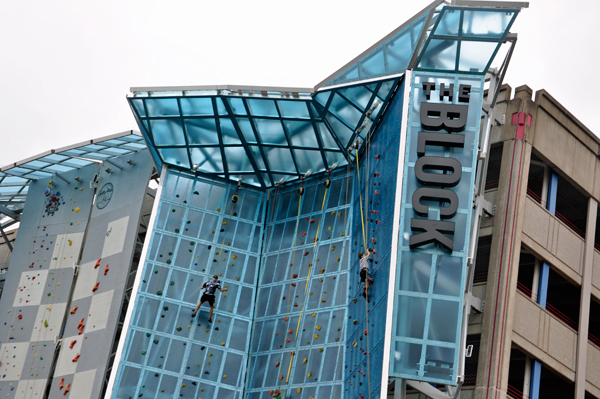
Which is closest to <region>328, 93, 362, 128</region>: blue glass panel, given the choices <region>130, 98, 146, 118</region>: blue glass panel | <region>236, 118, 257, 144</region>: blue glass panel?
<region>236, 118, 257, 144</region>: blue glass panel

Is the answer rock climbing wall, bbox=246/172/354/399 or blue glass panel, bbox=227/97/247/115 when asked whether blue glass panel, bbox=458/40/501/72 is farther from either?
blue glass panel, bbox=227/97/247/115

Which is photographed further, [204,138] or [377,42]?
[204,138]

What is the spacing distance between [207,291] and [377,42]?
1085 cm

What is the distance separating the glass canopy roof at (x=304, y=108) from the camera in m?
27.3

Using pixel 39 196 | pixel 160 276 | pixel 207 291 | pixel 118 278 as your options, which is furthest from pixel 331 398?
pixel 39 196

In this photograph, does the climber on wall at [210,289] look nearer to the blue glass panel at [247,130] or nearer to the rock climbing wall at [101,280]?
the rock climbing wall at [101,280]

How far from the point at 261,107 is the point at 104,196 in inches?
372

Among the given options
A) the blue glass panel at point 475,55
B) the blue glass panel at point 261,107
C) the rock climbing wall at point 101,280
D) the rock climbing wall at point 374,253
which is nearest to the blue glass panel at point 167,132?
the rock climbing wall at point 101,280

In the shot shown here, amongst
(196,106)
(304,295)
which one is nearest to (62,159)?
(196,106)

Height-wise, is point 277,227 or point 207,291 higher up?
point 277,227

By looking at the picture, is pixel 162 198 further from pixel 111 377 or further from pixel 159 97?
pixel 111 377

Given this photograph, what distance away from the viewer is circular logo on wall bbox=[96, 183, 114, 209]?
3750cm

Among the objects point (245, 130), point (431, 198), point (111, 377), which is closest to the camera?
point (431, 198)

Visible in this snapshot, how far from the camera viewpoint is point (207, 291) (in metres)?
32.2
